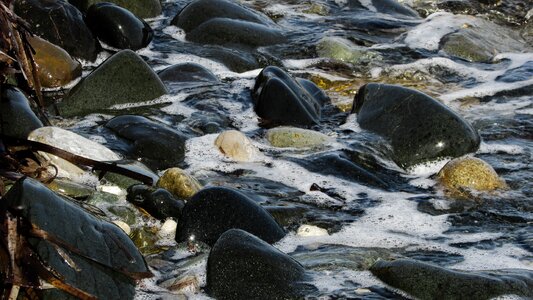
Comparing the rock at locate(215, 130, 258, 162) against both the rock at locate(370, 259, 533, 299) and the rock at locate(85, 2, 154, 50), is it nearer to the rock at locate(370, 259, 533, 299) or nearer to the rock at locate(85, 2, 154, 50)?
the rock at locate(370, 259, 533, 299)

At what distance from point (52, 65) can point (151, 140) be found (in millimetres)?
1408

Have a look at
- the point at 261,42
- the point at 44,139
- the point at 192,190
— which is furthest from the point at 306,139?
the point at 261,42

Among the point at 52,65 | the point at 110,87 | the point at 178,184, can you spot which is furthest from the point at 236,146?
the point at 52,65

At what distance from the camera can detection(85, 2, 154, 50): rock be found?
6.70m

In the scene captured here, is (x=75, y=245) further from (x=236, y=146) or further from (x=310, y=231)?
(x=236, y=146)

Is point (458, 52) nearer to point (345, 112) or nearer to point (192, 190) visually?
point (345, 112)

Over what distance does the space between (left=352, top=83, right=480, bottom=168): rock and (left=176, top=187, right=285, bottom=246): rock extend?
1575mm

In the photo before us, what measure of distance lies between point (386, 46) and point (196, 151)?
3.37 meters

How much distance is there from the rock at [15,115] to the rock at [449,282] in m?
1.98

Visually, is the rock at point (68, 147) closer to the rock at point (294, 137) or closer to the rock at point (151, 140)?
the rock at point (151, 140)

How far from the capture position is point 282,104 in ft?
18.1

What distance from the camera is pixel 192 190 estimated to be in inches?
160

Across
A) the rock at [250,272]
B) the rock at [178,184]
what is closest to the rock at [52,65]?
the rock at [178,184]

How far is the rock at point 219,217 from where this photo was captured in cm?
364
